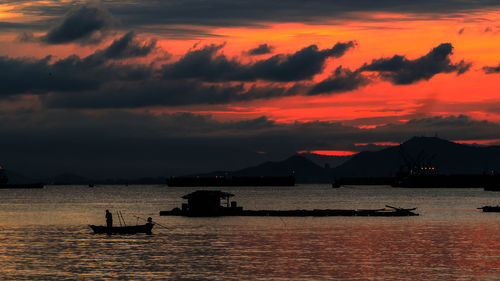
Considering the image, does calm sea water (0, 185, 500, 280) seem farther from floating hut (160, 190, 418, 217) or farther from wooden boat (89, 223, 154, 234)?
floating hut (160, 190, 418, 217)

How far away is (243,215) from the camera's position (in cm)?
11544

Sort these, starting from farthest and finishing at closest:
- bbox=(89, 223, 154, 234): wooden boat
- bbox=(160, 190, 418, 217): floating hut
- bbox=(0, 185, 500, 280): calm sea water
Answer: bbox=(160, 190, 418, 217): floating hut
bbox=(89, 223, 154, 234): wooden boat
bbox=(0, 185, 500, 280): calm sea water

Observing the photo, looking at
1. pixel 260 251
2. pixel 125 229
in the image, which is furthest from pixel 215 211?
pixel 260 251

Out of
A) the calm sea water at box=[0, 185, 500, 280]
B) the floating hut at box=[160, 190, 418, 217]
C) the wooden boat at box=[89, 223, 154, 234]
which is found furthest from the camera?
the floating hut at box=[160, 190, 418, 217]

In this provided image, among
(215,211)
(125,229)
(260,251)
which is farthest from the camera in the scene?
(215,211)

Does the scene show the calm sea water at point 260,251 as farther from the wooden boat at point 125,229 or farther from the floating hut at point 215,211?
the floating hut at point 215,211

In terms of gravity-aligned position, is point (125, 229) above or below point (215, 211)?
below

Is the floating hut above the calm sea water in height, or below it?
above

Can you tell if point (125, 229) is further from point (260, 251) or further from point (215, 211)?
point (215, 211)

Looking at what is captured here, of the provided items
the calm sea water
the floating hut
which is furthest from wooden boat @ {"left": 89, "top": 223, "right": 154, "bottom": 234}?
the floating hut

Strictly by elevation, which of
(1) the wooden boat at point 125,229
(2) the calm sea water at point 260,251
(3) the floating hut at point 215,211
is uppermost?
(3) the floating hut at point 215,211

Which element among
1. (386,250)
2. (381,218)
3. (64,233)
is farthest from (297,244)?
(381,218)

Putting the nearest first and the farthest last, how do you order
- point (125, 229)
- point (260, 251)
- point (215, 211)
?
point (260, 251)
point (125, 229)
point (215, 211)

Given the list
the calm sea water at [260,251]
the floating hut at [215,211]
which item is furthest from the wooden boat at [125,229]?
the floating hut at [215,211]
